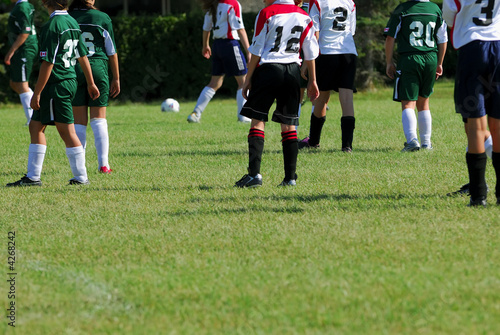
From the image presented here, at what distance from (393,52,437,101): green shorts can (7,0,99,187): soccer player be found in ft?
11.9

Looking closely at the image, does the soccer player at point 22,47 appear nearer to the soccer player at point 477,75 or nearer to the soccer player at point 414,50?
the soccer player at point 414,50

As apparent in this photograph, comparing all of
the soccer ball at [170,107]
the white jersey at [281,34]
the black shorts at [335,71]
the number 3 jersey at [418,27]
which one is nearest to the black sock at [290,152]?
the white jersey at [281,34]

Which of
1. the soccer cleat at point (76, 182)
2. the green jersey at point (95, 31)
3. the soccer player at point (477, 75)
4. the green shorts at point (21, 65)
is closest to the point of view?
the soccer player at point (477, 75)

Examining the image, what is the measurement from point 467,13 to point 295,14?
162 cm

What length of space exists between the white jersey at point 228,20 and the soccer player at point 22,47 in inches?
118

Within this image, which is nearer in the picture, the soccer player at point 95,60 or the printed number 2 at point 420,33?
the soccer player at point 95,60

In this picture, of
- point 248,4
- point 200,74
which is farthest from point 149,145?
point 248,4

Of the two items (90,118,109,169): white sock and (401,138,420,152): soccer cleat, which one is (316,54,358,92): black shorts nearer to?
(401,138,420,152): soccer cleat

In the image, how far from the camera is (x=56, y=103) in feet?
21.8

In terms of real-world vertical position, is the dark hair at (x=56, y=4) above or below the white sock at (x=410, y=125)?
above

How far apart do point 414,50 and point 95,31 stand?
3.63m

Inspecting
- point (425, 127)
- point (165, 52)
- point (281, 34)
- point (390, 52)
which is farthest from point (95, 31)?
point (165, 52)

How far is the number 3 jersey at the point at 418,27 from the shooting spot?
8.45 m

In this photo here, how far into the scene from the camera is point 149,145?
994 cm
